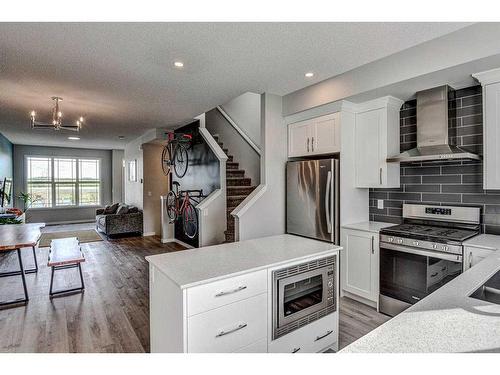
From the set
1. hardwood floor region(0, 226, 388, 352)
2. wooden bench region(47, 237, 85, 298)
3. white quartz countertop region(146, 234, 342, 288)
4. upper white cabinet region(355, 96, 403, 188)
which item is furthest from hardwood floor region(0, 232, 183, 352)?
upper white cabinet region(355, 96, 403, 188)

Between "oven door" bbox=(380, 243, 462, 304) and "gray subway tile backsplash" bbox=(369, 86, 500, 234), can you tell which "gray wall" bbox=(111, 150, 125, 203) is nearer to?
"gray subway tile backsplash" bbox=(369, 86, 500, 234)

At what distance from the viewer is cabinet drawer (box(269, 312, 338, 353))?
1920mm

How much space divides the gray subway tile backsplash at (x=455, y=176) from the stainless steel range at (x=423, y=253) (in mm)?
111

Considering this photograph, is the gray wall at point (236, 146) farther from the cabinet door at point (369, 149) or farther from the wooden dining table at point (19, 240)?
the wooden dining table at point (19, 240)

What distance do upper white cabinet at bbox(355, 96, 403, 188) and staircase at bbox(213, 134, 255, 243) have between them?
267 cm

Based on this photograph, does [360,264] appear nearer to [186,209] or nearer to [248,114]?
[186,209]

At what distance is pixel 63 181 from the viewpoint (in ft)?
32.5

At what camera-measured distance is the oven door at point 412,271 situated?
255 cm

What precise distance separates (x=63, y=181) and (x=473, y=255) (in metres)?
11.4

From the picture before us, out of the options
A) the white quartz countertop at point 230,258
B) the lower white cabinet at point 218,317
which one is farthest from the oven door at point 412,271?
the lower white cabinet at point 218,317

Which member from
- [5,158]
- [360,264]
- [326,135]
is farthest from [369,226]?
[5,158]

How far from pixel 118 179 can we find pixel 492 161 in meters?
10.9

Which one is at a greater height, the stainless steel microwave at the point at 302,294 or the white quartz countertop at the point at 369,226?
the white quartz countertop at the point at 369,226

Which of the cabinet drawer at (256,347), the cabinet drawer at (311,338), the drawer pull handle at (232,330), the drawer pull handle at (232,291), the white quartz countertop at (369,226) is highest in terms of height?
the white quartz countertop at (369,226)
